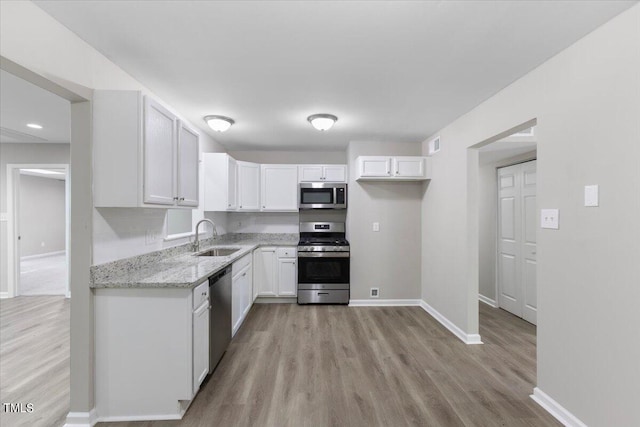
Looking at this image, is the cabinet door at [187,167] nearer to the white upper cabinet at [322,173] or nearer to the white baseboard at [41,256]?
the white upper cabinet at [322,173]

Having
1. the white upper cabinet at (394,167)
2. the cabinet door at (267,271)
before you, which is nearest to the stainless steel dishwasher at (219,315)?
the cabinet door at (267,271)

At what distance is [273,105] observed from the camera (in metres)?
2.79

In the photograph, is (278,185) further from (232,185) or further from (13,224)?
(13,224)

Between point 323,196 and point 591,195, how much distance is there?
10.3 feet

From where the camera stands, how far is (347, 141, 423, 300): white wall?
4164mm

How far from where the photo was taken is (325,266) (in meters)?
4.09

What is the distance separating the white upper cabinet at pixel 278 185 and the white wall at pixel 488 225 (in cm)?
286

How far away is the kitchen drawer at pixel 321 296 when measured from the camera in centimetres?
409

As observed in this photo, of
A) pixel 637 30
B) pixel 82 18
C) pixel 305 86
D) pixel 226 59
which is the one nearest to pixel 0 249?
pixel 82 18

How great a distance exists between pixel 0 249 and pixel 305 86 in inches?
213

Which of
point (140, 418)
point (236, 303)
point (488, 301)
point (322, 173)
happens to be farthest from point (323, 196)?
point (140, 418)

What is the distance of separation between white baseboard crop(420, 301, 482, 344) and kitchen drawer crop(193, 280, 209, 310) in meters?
2.68

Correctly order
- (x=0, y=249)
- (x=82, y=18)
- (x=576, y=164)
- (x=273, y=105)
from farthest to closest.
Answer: (x=0, y=249) → (x=273, y=105) → (x=576, y=164) → (x=82, y=18)

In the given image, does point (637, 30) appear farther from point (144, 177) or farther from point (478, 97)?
point (144, 177)
